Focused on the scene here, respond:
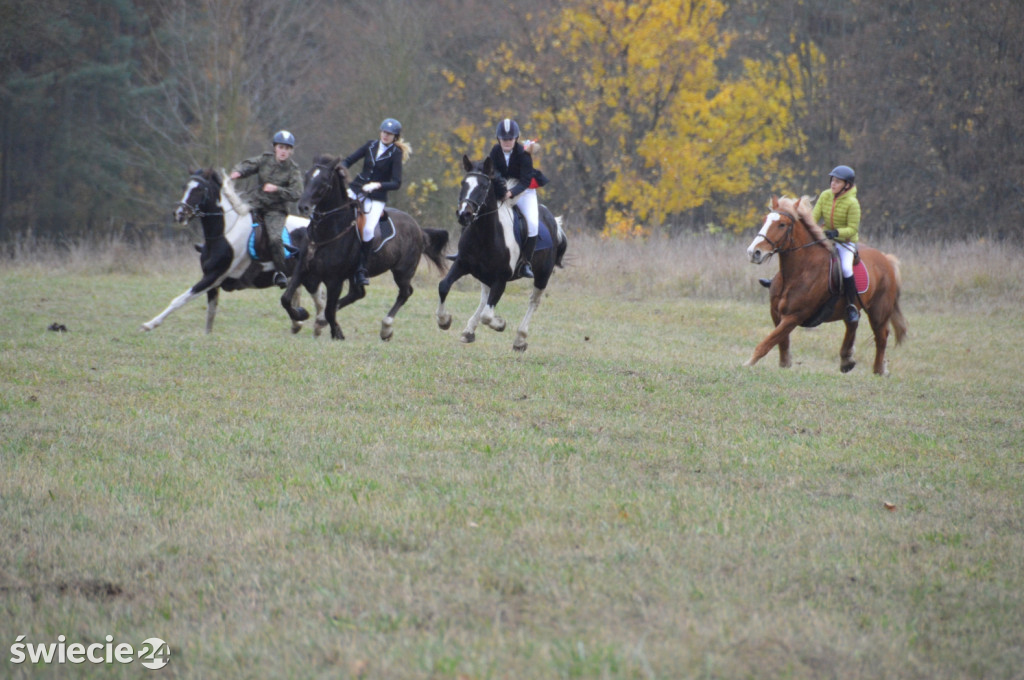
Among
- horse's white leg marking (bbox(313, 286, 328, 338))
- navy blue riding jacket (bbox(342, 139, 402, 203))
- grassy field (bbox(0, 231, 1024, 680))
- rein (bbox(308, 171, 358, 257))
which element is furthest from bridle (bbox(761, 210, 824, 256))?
horse's white leg marking (bbox(313, 286, 328, 338))

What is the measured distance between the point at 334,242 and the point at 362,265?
0.58 meters

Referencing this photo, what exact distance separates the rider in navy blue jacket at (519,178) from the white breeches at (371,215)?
2028 mm

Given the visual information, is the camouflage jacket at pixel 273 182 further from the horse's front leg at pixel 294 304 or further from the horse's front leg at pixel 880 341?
the horse's front leg at pixel 880 341

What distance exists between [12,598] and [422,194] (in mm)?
28075

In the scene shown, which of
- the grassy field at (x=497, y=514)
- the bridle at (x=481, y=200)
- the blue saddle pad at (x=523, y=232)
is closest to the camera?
the grassy field at (x=497, y=514)

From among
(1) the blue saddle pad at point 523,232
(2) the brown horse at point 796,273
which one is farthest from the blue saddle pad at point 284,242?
(2) the brown horse at point 796,273

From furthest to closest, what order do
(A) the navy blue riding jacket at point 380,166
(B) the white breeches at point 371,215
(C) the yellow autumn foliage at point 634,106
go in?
(C) the yellow autumn foliage at point 634,106 → (A) the navy blue riding jacket at point 380,166 → (B) the white breeches at point 371,215

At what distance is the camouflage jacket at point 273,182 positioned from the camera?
555 inches

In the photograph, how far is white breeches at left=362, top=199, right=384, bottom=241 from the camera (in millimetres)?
13361

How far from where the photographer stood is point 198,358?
37.6 feet

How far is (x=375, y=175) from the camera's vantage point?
13.7 m

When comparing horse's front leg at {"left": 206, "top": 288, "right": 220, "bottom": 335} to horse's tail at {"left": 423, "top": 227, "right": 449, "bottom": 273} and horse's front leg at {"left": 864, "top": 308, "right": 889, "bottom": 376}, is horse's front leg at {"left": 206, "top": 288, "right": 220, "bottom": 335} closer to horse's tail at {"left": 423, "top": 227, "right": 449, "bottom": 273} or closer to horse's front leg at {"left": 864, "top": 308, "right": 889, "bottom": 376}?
horse's tail at {"left": 423, "top": 227, "right": 449, "bottom": 273}

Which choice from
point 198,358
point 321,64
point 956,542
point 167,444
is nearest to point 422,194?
point 321,64

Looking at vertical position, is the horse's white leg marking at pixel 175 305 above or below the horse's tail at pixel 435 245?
below
